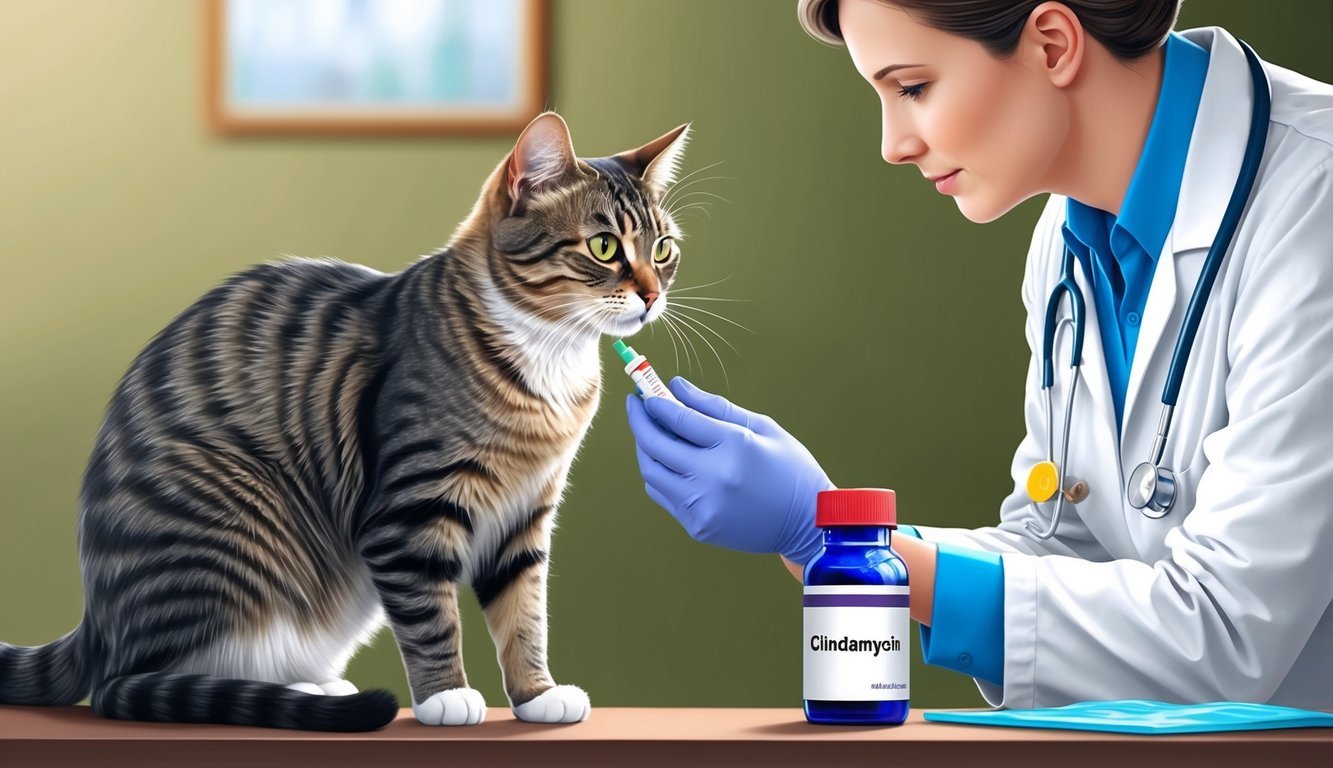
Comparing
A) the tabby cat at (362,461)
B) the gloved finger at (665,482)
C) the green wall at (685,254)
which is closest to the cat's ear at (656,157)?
the tabby cat at (362,461)

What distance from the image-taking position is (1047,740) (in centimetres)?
74

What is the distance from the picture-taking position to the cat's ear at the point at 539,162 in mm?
1106

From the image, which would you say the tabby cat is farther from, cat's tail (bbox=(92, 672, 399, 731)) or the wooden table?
the wooden table

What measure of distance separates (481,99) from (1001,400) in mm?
1179

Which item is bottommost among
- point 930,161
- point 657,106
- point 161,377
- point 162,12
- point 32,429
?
point 32,429

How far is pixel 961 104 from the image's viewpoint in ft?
3.75

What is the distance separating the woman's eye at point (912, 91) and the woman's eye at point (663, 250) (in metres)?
0.28

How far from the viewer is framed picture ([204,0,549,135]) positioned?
2225 mm

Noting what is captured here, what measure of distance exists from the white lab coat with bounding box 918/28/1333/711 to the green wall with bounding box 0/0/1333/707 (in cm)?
111

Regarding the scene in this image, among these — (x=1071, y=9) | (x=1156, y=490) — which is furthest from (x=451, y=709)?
(x=1071, y=9)

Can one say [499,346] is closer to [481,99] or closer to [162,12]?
[481,99]

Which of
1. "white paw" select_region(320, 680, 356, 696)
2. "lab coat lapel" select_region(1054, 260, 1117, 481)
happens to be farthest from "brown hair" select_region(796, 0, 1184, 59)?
"white paw" select_region(320, 680, 356, 696)

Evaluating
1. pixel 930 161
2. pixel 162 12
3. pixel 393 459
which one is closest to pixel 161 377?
pixel 393 459

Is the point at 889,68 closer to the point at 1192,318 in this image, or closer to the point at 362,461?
the point at 1192,318
